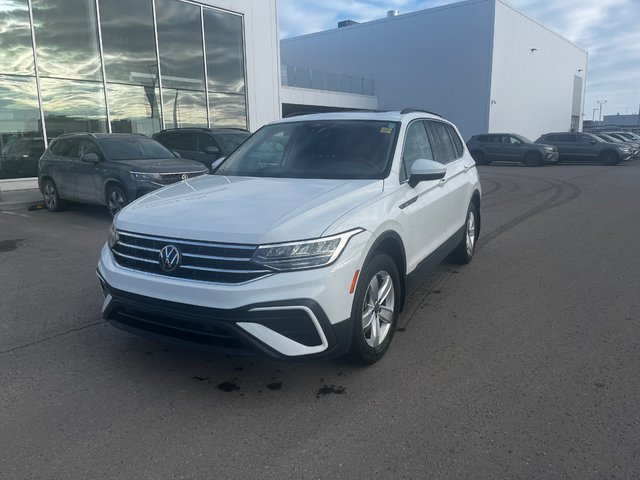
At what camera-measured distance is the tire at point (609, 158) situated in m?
Answer: 25.1

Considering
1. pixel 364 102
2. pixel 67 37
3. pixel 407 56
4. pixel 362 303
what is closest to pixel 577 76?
pixel 407 56

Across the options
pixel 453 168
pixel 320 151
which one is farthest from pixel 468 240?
pixel 320 151

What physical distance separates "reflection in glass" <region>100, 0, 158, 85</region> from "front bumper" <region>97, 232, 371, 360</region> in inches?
608

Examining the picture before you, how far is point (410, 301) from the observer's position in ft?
16.9

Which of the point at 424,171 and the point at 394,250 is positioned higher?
the point at 424,171

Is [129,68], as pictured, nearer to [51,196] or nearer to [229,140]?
[229,140]

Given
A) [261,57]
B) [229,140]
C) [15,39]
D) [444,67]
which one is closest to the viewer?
[229,140]

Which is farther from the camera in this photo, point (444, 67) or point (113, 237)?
point (444, 67)

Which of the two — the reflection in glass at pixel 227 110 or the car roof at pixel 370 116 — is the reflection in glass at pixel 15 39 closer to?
the reflection in glass at pixel 227 110

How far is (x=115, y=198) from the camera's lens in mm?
9648

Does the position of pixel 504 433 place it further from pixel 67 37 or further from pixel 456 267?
pixel 67 37

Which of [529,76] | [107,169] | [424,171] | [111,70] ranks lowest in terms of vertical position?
[107,169]

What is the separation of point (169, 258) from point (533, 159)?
985 inches

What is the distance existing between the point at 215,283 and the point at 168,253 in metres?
0.41
